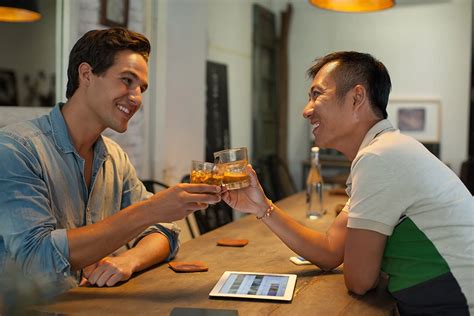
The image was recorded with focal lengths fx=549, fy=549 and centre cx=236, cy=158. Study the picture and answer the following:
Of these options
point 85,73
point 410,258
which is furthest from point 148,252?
point 410,258

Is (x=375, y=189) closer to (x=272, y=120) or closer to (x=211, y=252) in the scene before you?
(x=211, y=252)

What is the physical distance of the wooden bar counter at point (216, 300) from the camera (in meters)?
1.34

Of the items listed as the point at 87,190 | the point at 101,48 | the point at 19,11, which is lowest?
the point at 87,190

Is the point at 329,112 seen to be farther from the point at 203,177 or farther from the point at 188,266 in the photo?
the point at 188,266

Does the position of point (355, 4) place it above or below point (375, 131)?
above

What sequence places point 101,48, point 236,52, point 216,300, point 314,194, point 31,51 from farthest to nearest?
point 236,52
point 314,194
point 31,51
point 101,48
point 216,300

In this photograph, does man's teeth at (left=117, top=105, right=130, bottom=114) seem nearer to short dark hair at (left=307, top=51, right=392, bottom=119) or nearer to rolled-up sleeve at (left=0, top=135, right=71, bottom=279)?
rolled-up sleeve at (left=0, top=135, right=71, bottom=279)

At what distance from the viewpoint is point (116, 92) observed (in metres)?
1.83

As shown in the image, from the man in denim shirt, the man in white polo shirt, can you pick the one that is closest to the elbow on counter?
the man in white polo shirt

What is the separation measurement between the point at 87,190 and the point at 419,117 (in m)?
5.11

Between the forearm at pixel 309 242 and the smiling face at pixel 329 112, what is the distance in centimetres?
29

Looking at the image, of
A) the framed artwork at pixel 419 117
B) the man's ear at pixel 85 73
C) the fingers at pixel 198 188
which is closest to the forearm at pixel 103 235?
the fingers at pixel 198 188

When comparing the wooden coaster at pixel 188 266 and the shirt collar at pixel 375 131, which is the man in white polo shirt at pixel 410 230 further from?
the wooden coaster at pixel 188 266

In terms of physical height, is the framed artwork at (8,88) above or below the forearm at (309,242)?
above
